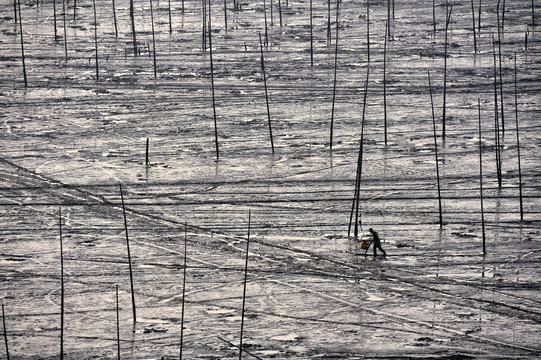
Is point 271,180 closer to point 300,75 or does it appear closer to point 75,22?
point 300,75

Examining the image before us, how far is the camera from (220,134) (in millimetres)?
34594

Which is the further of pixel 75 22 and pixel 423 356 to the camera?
pixel 75 22

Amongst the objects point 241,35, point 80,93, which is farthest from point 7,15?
point 80,93

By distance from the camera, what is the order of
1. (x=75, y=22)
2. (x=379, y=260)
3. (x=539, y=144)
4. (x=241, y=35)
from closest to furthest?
(x=379, y=260) < (x=539, y=144) < (x=241, y=35) < (x=75, y=22)

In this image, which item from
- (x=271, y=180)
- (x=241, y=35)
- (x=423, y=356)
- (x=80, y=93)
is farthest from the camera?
(x=241, y=35)

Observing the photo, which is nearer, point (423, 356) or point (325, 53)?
point (423, 356)

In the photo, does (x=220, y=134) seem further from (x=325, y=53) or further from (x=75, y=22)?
(x=75, y=22)

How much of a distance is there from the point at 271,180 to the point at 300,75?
42.5 feet

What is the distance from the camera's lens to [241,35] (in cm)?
4906

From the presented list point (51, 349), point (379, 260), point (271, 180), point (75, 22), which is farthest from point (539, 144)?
point (75, 22)

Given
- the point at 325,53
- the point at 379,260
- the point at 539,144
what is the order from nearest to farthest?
the point at 379,260, the point at 539,144, the point at 325,53

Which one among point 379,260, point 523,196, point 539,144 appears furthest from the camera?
point 539,144

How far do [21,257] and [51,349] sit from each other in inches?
207

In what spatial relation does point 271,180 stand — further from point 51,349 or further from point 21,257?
point 51,349
